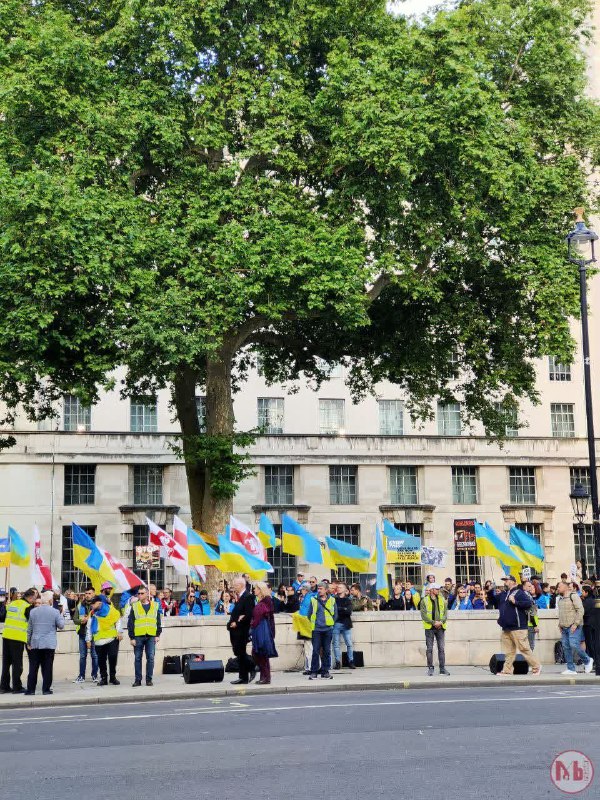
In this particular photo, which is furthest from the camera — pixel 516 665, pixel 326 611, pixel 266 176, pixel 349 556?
pixel 266 176

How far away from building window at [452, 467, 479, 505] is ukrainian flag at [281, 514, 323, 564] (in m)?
26.1

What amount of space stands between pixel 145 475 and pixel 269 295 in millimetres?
23306

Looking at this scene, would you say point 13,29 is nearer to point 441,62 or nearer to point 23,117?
point 23,117

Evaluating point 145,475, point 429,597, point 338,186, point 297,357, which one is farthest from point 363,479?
point 429,597

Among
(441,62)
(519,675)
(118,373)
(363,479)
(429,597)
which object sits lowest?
(519,675)

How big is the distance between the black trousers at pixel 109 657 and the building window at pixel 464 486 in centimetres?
3189

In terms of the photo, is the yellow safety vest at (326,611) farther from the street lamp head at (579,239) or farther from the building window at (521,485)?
the building window at (521,485)

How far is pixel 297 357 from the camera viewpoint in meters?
33.3

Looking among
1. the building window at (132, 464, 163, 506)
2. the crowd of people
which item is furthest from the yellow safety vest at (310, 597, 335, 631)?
the building window at (132, 464, 163, 506)

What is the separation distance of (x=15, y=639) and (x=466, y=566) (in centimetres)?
3311

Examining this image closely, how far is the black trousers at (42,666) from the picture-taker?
790 inches

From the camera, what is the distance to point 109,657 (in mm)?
21797

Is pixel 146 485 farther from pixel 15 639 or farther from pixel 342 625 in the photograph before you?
pixel 15 639

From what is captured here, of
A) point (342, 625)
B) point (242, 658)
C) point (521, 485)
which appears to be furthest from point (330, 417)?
point (242, 658)
